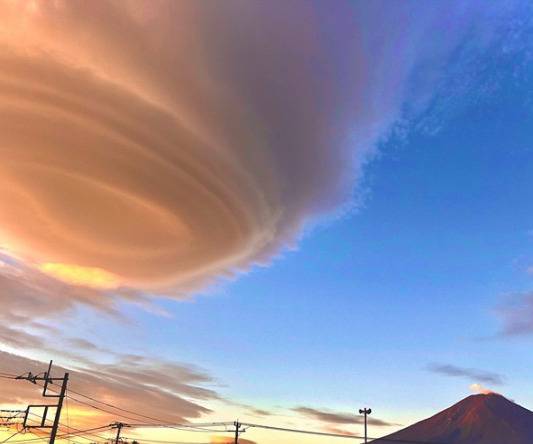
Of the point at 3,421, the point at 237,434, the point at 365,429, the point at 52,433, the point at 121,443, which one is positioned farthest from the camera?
the point at 121,443

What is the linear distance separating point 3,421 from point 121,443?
148 feet

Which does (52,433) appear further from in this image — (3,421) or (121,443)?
(121,443)

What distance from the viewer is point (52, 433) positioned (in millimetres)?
46938

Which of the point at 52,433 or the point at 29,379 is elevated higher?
the point at 29,379

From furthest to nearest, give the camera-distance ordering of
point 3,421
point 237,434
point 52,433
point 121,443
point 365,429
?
point 121,443
point 237,434
point 365,429
point 3,421
point 52,433

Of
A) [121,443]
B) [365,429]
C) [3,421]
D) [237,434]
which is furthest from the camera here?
[121,443]

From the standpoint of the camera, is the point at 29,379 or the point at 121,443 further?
the point at 121,443

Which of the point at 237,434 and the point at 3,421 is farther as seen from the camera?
the point at 237,434

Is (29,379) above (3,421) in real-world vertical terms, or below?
above

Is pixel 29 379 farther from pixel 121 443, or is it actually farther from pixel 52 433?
pixel 121 443

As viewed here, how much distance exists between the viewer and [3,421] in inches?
2063

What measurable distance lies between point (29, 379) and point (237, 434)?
37.8 metres

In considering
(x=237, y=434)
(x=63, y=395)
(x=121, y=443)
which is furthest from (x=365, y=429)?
(x=121, y=443)

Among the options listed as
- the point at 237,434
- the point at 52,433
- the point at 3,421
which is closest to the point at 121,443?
the point at 237,434
